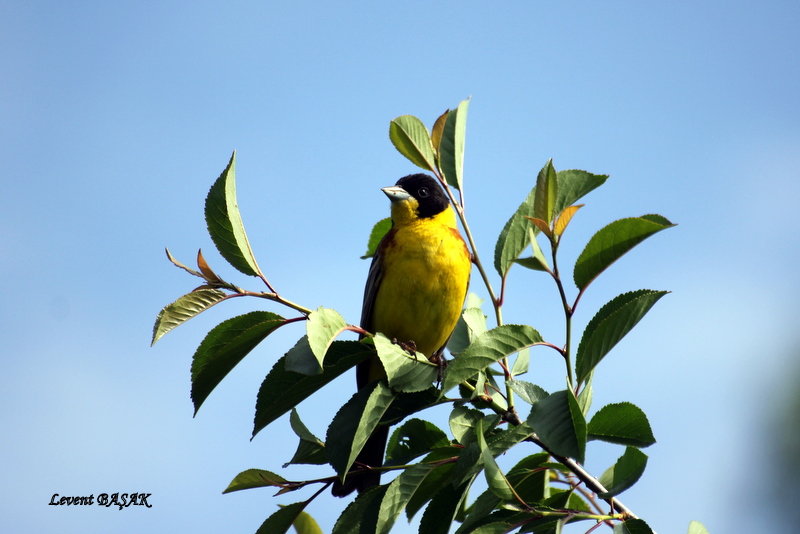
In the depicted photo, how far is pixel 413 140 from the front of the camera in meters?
3.38

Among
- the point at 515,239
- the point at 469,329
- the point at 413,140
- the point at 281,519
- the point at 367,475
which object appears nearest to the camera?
the point at 281,519

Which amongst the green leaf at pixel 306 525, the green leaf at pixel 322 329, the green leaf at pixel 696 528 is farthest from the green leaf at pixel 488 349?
the green leaf at pixel 306 525

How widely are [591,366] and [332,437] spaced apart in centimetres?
103

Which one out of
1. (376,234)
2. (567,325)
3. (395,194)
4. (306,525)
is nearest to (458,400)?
(567,325)

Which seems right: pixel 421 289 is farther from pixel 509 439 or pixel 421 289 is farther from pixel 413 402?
pixel 509 439

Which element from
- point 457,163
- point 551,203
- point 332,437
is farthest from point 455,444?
point 457,163

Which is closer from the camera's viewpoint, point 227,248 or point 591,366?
point 591,366

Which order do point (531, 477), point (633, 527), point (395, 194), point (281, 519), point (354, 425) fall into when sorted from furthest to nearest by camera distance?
point (395, 194) → point (531, 477) → point (281, 519) → point (354, 425) → point (633, 527)

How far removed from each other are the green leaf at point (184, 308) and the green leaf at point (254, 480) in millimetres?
762

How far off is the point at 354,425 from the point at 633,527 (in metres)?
1.08

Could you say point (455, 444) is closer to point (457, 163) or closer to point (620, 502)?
point (620, 502)

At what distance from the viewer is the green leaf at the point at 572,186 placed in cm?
278

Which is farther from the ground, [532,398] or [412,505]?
[532,398]

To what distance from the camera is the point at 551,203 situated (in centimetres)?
271
